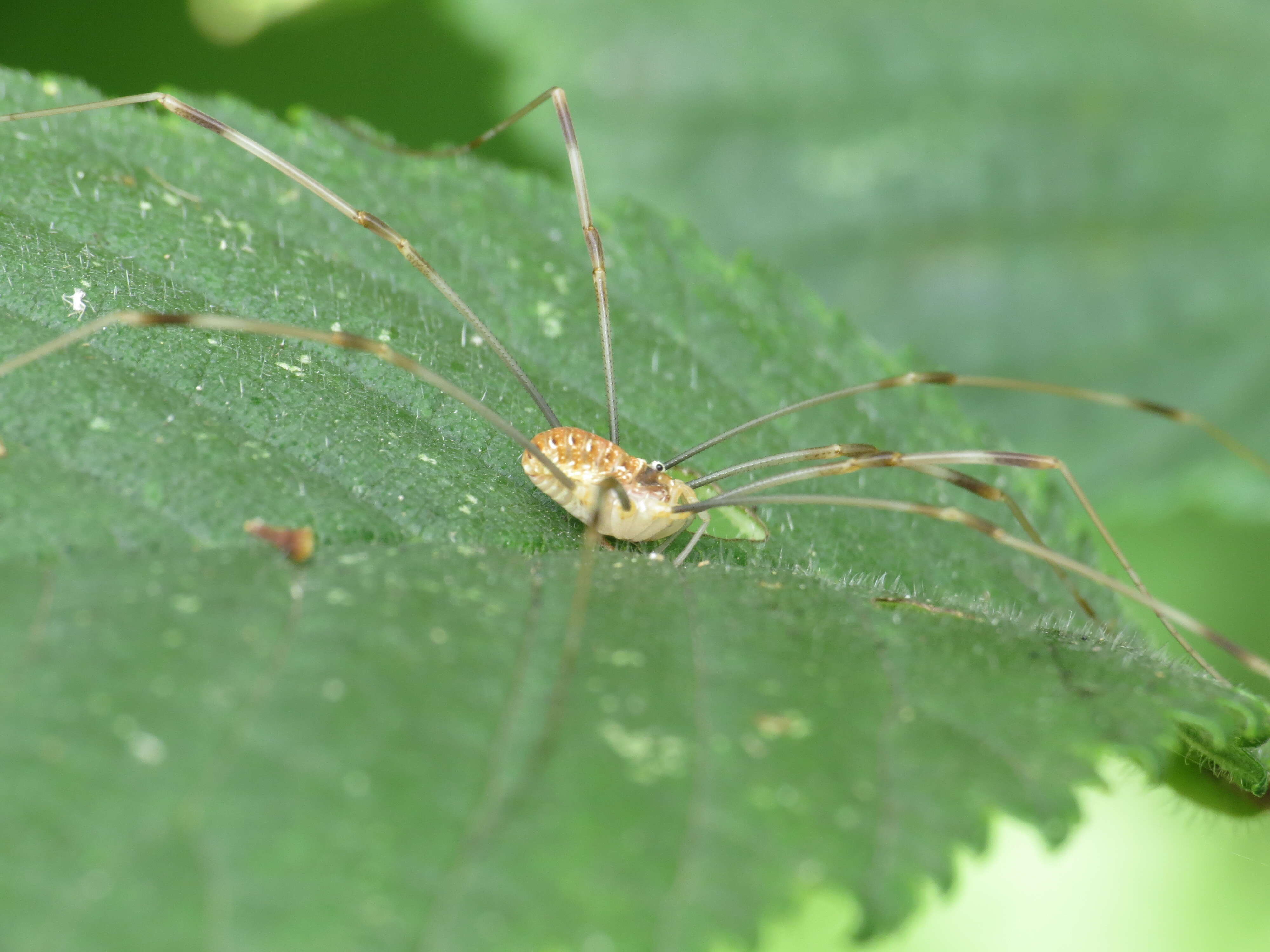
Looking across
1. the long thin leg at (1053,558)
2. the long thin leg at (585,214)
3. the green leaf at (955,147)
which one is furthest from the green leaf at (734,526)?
the green leaf at (955,147)

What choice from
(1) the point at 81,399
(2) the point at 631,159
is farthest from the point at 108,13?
(1) the point at 81,399

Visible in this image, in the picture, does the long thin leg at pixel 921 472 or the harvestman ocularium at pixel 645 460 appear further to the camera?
the long thin leg at pixel 921 472

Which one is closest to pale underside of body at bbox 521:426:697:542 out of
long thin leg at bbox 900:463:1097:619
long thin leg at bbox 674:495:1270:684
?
long thin leg at bbox 674:495:1270:684

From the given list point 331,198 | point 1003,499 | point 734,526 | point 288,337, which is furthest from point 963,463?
point 331,198

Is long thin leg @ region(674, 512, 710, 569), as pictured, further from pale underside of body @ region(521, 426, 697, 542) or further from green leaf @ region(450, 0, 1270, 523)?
green leaf @ region(450, 0, 1270, 523)

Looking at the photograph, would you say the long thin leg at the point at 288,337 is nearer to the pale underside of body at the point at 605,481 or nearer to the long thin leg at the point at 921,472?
the pale underside of body at the point at 605,481

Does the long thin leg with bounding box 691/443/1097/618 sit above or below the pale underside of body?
above
